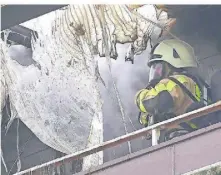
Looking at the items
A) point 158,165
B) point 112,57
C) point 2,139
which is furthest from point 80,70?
point 158,165

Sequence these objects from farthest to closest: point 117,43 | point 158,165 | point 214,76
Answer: point 117,43
point 214,76
point 158,165

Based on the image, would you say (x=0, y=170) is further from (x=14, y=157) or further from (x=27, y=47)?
(x=27, y=47)

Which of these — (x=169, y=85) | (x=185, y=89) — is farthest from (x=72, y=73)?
(x=185, y=89)

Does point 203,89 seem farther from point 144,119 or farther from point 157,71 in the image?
point 144,119

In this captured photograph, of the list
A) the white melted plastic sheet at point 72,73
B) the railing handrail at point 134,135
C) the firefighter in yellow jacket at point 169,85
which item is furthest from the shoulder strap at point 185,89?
the white melted plastic sheet at point 72,73

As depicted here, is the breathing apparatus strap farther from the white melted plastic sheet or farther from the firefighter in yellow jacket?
the white melted plastic sheet

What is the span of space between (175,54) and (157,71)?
1.02 ft

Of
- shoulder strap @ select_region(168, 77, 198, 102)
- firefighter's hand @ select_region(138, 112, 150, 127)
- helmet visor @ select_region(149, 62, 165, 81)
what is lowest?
firefighter's hand @ select_region(138, 112, 150, 127)

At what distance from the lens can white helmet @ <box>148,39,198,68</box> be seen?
11883 mm

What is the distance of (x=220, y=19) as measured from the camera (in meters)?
12.1

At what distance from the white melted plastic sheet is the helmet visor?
0.35 metres

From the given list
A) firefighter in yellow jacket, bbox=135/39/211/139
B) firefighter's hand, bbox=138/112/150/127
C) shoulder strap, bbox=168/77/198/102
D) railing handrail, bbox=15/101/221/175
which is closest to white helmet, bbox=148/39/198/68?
firefighter in yellow jacket, bbox=135/39/211/139

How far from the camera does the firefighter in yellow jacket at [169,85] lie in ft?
38.4

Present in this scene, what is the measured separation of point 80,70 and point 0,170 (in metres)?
1.70
